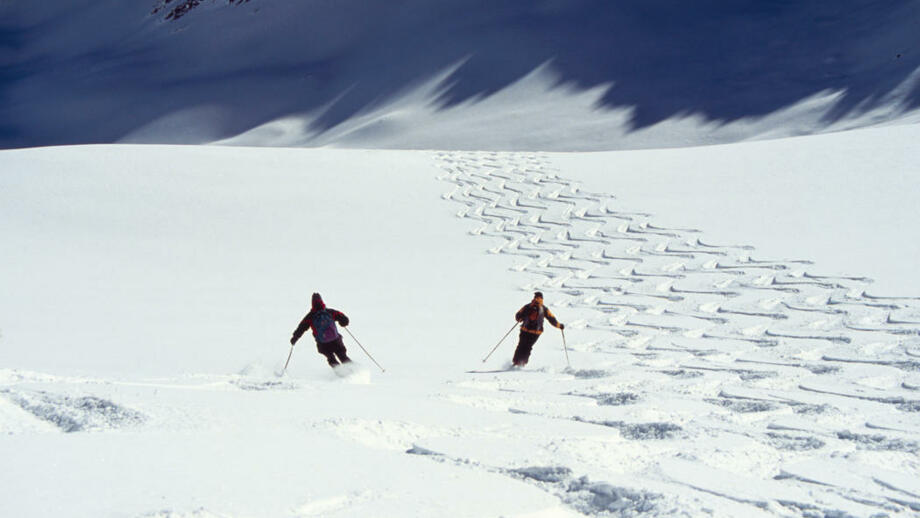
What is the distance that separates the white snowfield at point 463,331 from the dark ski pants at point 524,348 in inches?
5.2

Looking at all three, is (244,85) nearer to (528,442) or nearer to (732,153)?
(732,153)

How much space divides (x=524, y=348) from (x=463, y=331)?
138 centimetres

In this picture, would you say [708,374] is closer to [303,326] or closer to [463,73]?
[303,326]

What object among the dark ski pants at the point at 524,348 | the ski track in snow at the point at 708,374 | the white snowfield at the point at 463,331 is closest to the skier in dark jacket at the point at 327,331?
the white snowfield at the point at 463,331

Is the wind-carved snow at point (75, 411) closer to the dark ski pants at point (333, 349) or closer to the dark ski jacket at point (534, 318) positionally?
the dark ski pants at point (333, 349)

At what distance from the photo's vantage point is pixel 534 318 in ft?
25.1

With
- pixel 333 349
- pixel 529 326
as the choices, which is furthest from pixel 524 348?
pixel 333 349

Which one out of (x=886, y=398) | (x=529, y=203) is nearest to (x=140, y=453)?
(x=886, y=398)

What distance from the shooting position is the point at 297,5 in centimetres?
4928

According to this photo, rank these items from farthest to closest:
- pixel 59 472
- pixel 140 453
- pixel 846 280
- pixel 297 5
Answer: pixel 297 5, pixel 846 280, pixel 140 453, pixel 59 472

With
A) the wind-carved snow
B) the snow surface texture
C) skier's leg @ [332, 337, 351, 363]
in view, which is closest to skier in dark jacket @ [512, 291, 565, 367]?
skier's leg @ [332, 337, 351, 363]

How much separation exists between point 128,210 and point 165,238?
1.13 metres

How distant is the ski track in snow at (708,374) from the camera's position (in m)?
3.88

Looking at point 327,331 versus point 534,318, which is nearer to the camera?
point 327,331
